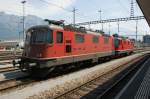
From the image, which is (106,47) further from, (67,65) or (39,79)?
(39,79)

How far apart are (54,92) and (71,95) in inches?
36.9

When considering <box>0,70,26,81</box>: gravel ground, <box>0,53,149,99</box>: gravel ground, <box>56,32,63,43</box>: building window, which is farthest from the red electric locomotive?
<box>0,53,149,99</box>: gravel ground

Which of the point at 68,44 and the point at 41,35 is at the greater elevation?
the point at 41,35

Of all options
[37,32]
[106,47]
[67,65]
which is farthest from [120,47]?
[37,32]

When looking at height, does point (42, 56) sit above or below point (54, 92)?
above

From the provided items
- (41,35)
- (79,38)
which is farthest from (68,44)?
(41,35)

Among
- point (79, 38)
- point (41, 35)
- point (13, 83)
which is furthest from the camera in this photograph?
point (79, 38)

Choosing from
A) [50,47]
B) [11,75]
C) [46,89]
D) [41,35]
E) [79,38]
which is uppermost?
[41,35]

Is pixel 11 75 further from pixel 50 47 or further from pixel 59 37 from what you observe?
pixel 59 37

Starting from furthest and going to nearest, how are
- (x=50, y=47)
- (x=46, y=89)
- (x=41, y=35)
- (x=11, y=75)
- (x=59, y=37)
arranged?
(x=11, y=75) < (x=59, y=37) < (x=41, y=35) < (x=50, y=47) < (x=46, y=89)

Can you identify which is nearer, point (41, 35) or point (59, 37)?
point (41, 35)

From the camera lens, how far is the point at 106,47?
29.6 m

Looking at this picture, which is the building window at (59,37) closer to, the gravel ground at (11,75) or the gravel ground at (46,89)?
the gravel ground at (46,89)

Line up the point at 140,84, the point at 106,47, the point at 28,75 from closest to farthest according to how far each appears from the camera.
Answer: the point at 140,84
the point at 28,75
the point at 106,47
